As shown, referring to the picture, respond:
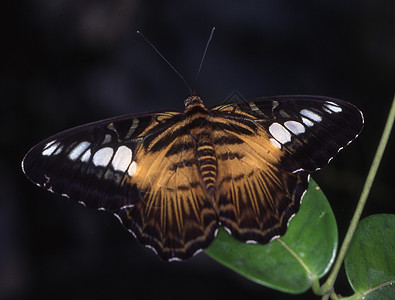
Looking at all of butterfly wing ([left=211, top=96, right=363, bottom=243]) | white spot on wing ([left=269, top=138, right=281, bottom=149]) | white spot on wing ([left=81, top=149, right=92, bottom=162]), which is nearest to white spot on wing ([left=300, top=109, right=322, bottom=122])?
butterfly wing ([left=211, top=96, right=363, bottom=243])

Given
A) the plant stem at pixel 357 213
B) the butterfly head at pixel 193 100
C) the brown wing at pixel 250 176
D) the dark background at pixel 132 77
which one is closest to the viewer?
the plant stem at pixel 357 213

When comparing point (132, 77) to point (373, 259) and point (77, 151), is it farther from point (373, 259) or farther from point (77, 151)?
point (373, 259)

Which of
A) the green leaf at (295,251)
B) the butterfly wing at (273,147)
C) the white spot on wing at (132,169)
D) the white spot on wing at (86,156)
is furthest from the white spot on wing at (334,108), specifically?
the white spot on wing at (86,156)

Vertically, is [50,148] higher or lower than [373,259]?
higher

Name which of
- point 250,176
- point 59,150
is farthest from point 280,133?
Result: point 59,150

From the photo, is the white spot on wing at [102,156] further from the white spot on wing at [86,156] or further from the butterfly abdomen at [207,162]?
the butterfly abdomen at [207,162]

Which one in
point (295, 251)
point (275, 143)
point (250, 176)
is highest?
point (275, 143)
